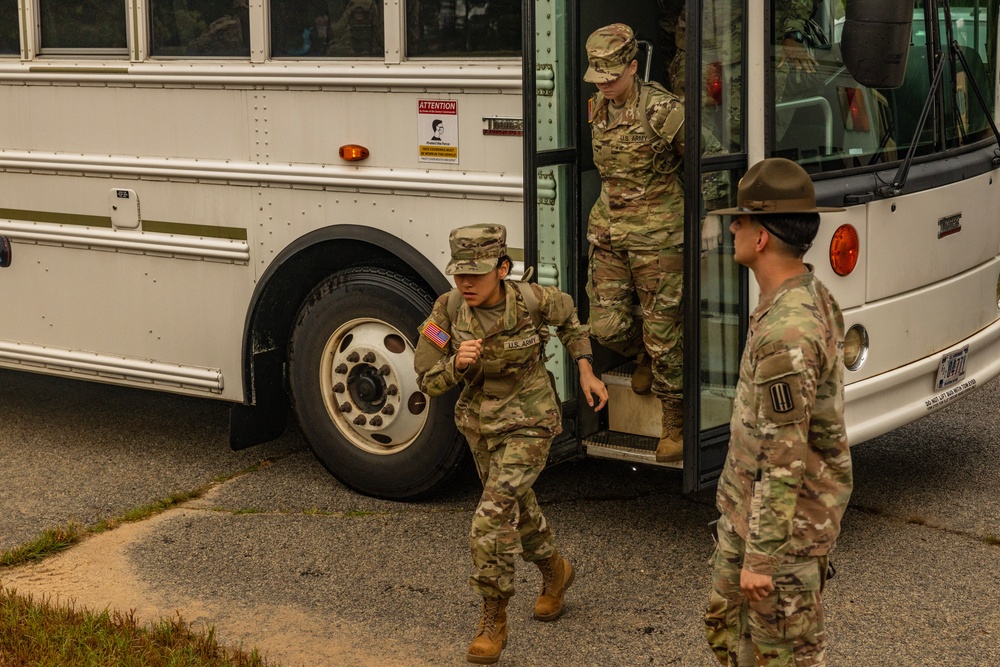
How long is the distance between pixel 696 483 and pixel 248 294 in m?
2.29

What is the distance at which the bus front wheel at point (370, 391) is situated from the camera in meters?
5.84

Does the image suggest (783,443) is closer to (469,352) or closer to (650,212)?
(469,352)

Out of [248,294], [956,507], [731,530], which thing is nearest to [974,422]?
[956,507]

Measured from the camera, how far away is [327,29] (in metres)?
5.80

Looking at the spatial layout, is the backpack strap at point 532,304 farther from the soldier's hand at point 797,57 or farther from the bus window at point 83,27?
the bus window at point 83,27

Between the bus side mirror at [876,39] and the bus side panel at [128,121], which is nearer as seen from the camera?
the bus side mirror at [876,39]

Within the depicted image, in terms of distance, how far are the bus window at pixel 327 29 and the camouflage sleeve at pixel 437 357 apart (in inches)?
61.6

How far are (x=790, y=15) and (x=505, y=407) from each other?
1.76m

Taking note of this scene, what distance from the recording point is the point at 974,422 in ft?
23.5

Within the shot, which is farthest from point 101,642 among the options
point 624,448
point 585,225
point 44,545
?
point 585,225

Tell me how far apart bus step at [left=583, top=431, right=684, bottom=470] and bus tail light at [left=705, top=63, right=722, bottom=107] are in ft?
4.31

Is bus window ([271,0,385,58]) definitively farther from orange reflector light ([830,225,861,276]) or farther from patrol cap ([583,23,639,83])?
orange reflector light ([830,225,861,276])

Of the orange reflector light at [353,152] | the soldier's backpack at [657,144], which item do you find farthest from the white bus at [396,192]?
the soldier's backpack at [657,144]

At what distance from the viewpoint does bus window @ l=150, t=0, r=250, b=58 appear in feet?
19.8
